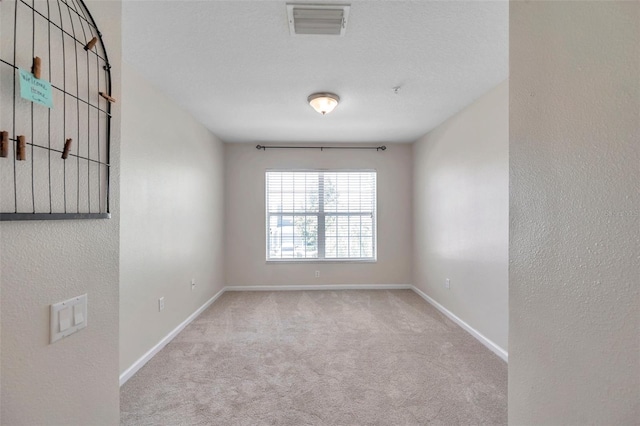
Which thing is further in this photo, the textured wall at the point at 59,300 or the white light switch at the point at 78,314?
the white light switch at the point at 78,314

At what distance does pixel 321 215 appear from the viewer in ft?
14.7

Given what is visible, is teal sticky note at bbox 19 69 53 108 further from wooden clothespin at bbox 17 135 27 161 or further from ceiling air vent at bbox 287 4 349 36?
ceiling air vent at bbox 287 4 349 36

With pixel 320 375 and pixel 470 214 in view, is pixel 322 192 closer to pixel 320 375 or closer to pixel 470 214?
pixel 470 214

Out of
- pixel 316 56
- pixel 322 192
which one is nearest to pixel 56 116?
pixel 316 56

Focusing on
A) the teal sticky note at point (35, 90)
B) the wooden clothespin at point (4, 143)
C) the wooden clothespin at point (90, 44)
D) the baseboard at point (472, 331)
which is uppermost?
the wooden clothespin at point (90, 44)

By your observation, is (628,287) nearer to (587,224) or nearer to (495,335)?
(587,224)

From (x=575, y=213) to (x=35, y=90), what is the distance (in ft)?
4.41

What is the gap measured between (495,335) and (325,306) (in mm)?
1911

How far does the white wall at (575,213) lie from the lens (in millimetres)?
547

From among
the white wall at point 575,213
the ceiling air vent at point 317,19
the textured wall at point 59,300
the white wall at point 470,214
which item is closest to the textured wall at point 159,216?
the textured wall at point 59,300

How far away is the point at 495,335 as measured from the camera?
2.39 meters

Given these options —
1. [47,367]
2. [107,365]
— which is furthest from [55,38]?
[107,365]

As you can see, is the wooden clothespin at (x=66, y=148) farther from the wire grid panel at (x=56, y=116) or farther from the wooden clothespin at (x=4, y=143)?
the wooden clothespin at (x=4, y=143)

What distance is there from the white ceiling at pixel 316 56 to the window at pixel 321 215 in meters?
1.47
